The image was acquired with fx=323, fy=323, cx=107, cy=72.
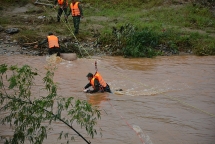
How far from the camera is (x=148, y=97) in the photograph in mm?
10164

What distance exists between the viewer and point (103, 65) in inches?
527

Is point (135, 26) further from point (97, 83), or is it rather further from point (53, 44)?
point (97, 83)

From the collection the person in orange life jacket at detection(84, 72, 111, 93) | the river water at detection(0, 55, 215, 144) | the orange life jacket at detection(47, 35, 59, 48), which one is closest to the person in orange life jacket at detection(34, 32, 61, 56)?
the orange life jacket at detection(47, 35, 59, 48)

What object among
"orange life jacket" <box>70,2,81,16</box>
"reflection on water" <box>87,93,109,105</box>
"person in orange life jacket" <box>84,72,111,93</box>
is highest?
"orange life jacket" <box>70,2,81,16</box>

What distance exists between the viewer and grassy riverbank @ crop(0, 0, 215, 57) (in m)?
15.3

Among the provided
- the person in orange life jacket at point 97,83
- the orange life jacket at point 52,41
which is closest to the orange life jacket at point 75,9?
the orange life jacket at point 52,41

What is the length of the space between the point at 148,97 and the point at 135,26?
6947 mm

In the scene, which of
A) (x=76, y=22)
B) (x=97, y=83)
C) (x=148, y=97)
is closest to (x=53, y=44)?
(x=76, y=22)

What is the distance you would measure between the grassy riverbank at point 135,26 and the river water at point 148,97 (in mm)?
927

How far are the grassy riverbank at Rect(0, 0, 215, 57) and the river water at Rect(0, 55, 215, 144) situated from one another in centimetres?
93

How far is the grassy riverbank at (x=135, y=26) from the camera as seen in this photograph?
50.3 ft

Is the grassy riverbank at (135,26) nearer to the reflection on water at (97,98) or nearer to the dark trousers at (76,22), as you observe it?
the dark trousers at (76,22)

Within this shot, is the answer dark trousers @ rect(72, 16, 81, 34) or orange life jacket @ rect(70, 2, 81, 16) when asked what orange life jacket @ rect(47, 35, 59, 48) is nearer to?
dark trousers @ rect(72, 16, 81, 34)

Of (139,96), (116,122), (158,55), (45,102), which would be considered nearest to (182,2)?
(158,55)
